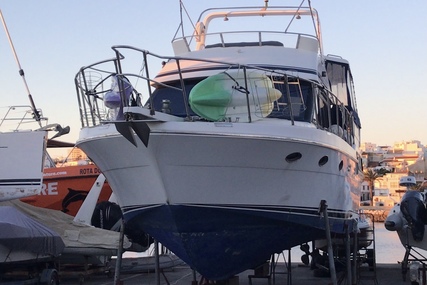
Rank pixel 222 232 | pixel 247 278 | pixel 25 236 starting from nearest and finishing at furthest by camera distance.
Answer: pixel 222 232 < pixel 25 236 < pixel 247 278

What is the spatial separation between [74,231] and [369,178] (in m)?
69.1

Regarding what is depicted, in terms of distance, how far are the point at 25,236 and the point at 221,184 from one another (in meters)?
4.44

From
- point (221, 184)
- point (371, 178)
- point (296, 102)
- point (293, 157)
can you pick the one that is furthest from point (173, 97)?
point (371, 178)

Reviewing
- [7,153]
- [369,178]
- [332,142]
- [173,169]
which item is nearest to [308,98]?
[332,142]

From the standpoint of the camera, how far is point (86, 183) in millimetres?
18484

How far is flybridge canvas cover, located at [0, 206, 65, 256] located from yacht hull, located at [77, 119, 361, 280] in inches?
99.2

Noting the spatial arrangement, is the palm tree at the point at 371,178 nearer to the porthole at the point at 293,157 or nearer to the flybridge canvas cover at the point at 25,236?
the flybridge canvas cover at the point at 25,236

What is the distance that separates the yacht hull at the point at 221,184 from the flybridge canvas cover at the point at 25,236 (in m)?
2.52

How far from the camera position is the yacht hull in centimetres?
→ 912

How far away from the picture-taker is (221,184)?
9.37 m

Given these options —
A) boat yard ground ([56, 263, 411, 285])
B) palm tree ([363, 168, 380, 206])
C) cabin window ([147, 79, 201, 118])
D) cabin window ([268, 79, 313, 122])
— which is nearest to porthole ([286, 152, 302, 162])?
cabin window ([268, 79, 313, 122])

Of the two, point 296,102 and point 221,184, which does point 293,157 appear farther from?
point 296,102

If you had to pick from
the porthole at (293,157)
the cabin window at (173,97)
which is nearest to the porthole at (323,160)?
the porthole at (293,157)

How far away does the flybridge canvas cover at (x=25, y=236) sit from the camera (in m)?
12.0
